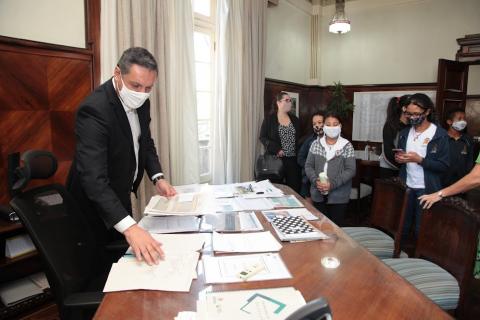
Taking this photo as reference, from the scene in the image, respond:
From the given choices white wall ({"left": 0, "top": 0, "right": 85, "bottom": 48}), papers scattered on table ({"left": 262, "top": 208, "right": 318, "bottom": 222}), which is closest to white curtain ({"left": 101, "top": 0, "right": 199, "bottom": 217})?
white wall ({"left": 0, "top": 0, "right": 85, "bottom": 48})

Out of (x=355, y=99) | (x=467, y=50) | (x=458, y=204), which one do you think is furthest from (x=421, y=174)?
(x=355, y=99)

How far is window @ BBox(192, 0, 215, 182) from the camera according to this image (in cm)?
378

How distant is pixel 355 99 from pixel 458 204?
14.9 feet

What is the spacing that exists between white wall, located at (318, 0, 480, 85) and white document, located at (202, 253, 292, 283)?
17.1ft

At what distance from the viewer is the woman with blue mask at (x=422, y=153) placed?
2602 millimetres

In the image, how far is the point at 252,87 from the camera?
4270 millimetres

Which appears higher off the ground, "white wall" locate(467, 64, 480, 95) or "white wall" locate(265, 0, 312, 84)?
"white wall" locate(265, 0, 312, 84)

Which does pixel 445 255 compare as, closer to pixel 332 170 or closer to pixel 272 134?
pixel 332 170

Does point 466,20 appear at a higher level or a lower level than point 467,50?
higher

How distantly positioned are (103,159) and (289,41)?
182 inches

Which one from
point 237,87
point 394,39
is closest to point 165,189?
point 237,87

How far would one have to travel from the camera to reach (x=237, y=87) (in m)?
4.02

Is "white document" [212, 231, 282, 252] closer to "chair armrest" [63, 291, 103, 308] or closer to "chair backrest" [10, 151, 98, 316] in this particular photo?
"chair armrest" [63, 291, 103, 308]

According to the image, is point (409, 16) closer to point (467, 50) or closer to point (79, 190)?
point (467, 50)
